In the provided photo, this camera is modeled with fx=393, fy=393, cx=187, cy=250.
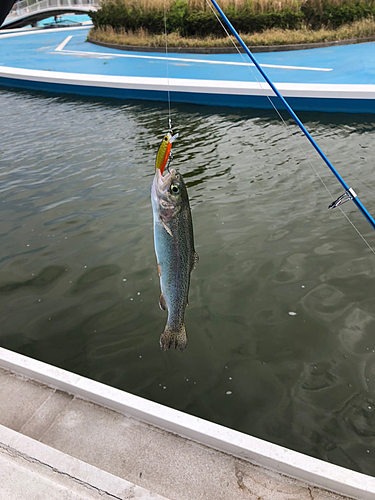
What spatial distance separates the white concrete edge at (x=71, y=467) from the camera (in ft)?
6.86

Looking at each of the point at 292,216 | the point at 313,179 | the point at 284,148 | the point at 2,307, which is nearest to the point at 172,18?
the point at 284,148

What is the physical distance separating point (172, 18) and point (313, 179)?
14497 mm

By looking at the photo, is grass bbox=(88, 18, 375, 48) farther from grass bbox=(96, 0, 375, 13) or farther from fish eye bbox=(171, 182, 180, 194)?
fish eye bbox=(171, 182, 180, 194)

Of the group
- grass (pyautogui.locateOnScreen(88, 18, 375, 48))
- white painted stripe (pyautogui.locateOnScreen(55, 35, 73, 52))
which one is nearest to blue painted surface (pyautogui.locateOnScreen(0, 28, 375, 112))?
white painted stripe (pyautogui.locateOnScreen(55, 35, 73, 52))

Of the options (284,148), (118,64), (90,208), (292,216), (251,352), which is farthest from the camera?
(118,64)

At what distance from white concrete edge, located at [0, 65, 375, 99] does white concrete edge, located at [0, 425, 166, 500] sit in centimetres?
812

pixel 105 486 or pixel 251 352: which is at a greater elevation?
pixel 105 486

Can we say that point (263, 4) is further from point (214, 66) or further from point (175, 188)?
point (175, 188)

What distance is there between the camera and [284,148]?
837 centimetres

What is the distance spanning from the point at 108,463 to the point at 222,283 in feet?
8.73

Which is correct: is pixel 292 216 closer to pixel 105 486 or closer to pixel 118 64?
pixel 105 486

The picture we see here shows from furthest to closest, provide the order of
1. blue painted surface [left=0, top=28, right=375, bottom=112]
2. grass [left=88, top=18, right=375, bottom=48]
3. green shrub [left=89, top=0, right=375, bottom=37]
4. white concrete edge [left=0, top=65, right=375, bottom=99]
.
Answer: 1. green shrub [left=89, top=0, right=375, bottom=37]
2. grass [left=88, top=18, right=375, bottom=48]
3. blue painted surface [left=0, top=28, right=375, bottom=112]
4. white concrete edge [left=0, top=65, right=375, bottom=99]

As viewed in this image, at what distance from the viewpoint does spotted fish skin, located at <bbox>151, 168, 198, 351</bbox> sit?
5.98 ft

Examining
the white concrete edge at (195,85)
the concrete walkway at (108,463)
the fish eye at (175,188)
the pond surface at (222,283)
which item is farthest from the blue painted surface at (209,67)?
the concrete walkway at (108,463)
